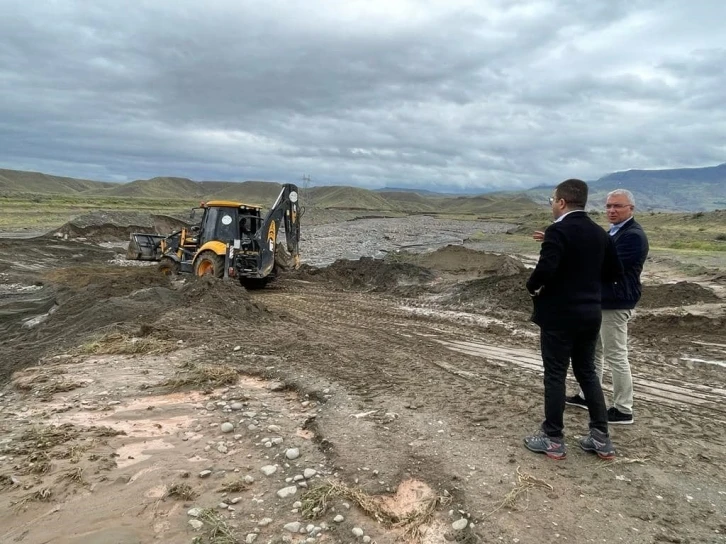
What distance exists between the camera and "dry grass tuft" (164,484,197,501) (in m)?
3.62

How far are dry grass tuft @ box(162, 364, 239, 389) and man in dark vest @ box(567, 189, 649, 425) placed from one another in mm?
4099

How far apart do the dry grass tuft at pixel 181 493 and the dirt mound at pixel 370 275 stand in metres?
11.2

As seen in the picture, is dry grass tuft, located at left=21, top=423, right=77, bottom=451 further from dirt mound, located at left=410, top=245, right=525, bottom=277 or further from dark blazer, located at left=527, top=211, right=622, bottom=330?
dirt mound, located at left=410, top=245, right=525, bottom=277

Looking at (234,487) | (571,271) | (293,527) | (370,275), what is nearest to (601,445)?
(571,271)

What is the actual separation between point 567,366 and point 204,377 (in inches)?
160

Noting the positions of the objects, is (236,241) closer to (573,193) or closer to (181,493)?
(181,493)

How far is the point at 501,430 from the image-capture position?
4.64 meters

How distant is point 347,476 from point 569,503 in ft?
5.20

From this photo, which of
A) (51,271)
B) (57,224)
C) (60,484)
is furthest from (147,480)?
(57,224)

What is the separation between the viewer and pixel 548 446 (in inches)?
161

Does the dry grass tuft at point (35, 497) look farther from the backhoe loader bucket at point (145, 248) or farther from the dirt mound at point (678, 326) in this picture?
the backhoe loader bucket at point (145, 248)

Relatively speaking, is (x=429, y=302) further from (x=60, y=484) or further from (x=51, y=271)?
(x=51, y=271)

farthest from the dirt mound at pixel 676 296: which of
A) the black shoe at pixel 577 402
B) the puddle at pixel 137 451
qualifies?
the puddle at pixel 137 451

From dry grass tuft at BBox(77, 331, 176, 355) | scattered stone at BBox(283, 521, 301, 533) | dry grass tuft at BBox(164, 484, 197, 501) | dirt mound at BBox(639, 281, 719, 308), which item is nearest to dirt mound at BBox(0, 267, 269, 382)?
dry grass tuft at BBox(77, 331, 176, 355)
